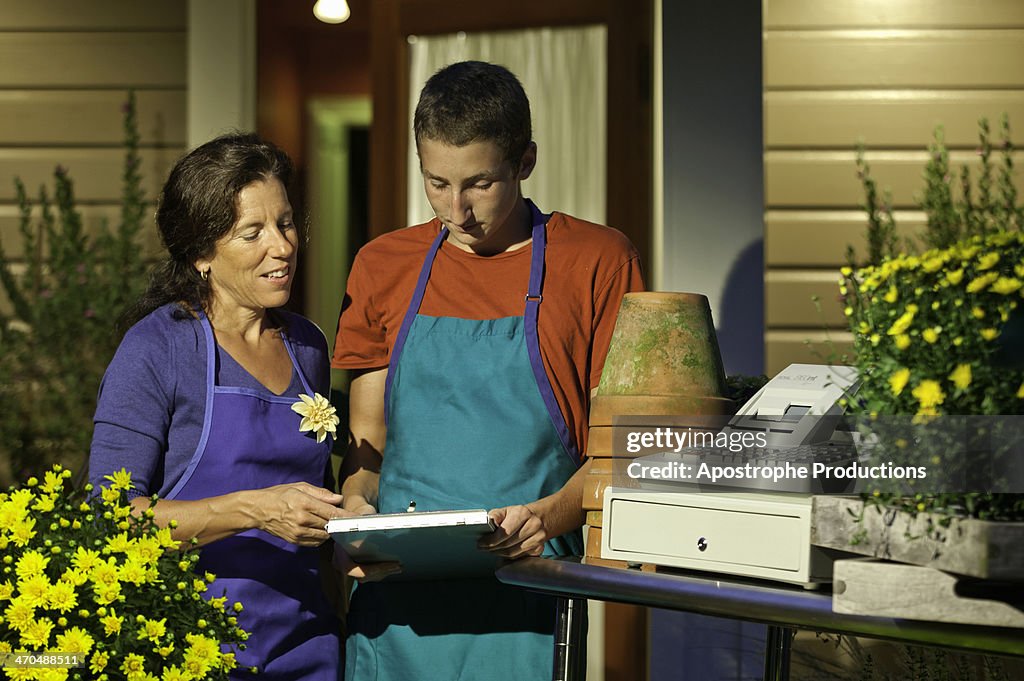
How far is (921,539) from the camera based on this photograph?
54.6 inches

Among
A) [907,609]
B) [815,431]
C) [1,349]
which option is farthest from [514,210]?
[1,349]

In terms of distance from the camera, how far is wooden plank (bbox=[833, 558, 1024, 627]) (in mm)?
1356

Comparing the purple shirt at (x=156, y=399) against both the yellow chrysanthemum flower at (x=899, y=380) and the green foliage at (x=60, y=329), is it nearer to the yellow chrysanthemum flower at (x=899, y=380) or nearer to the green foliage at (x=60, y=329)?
the yellow chrysanthemum flower at (x=899, y=380)

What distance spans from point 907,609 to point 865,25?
292 centimetres

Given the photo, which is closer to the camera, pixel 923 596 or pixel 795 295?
pixel 923 596

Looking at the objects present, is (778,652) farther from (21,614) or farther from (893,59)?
(893,59)

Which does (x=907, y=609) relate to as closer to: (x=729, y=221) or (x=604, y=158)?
(x=729, y=221)

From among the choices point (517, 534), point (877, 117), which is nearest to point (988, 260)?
point (517, 534)

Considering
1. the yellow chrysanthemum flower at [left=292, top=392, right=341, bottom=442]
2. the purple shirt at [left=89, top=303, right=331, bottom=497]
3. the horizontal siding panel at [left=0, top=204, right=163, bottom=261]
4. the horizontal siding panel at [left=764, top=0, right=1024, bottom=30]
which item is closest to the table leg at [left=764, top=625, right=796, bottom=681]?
the yellow chrysanthemum flower at [left=292, top=392, right=341, bottom=442]

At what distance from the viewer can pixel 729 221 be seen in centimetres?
380

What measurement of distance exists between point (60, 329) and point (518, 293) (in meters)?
2.30

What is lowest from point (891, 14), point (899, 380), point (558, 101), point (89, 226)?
point (899, 380)

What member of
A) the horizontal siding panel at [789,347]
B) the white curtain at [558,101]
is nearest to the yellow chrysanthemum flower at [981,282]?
the horizontal siding panel at [789,347]

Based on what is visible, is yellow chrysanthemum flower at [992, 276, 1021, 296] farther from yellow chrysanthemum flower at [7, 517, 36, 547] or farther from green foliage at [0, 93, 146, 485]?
green foliage at [0, 93, 146, 485]
